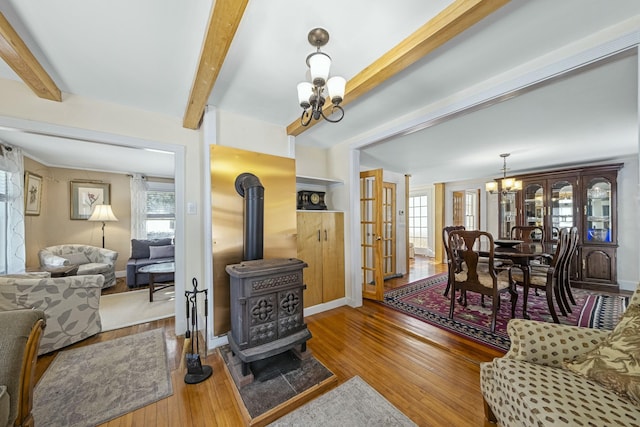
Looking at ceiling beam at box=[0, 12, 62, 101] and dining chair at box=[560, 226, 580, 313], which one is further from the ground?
ceiling beam at box=[0, 12, 62, 101]

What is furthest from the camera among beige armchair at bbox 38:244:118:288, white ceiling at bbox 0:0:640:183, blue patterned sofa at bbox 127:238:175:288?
blue patterned sofa at bbox 127:238:175:288

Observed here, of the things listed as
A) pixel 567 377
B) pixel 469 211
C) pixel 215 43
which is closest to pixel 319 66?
pixel 215 43

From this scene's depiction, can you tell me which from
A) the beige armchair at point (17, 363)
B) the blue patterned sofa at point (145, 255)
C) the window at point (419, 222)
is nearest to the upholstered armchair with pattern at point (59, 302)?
the beige armchair at point (17, 363)

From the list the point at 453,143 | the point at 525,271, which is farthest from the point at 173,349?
the point at 453,143

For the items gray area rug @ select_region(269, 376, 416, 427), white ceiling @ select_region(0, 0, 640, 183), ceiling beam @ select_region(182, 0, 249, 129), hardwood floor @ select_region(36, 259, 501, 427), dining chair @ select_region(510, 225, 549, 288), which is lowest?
hardwood floor @ select_region(36, 259, 501, 427)

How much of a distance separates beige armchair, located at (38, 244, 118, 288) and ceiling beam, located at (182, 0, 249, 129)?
370 centimetres

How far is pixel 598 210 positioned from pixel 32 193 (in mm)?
9532

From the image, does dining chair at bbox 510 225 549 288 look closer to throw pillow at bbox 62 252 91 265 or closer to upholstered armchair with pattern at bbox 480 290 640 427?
upholstered armchair with pattern at bbox 480 290 640 427

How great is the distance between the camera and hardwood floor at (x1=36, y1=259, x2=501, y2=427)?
1453mm

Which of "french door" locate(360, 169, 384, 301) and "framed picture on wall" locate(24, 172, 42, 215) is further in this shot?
"framed picture on wall" locate(24, 172, 42, 215)

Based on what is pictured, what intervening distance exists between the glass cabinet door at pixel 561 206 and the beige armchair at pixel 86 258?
26.6ft

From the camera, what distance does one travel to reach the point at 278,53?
62.5 inches

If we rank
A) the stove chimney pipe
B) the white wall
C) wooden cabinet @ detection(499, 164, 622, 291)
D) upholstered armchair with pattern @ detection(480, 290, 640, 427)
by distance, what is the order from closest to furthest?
upholstered armchair with pattern @ detection(480, 290, 640, 427), the white wall, the stove chimney pipe, wooden cabinet @ detection(499, 164, 622, 291)

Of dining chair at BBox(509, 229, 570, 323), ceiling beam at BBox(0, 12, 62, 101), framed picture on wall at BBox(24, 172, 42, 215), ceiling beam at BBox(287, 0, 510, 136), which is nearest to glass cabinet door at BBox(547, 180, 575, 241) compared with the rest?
dining chair at BBox(509, 229, 570, 323)
